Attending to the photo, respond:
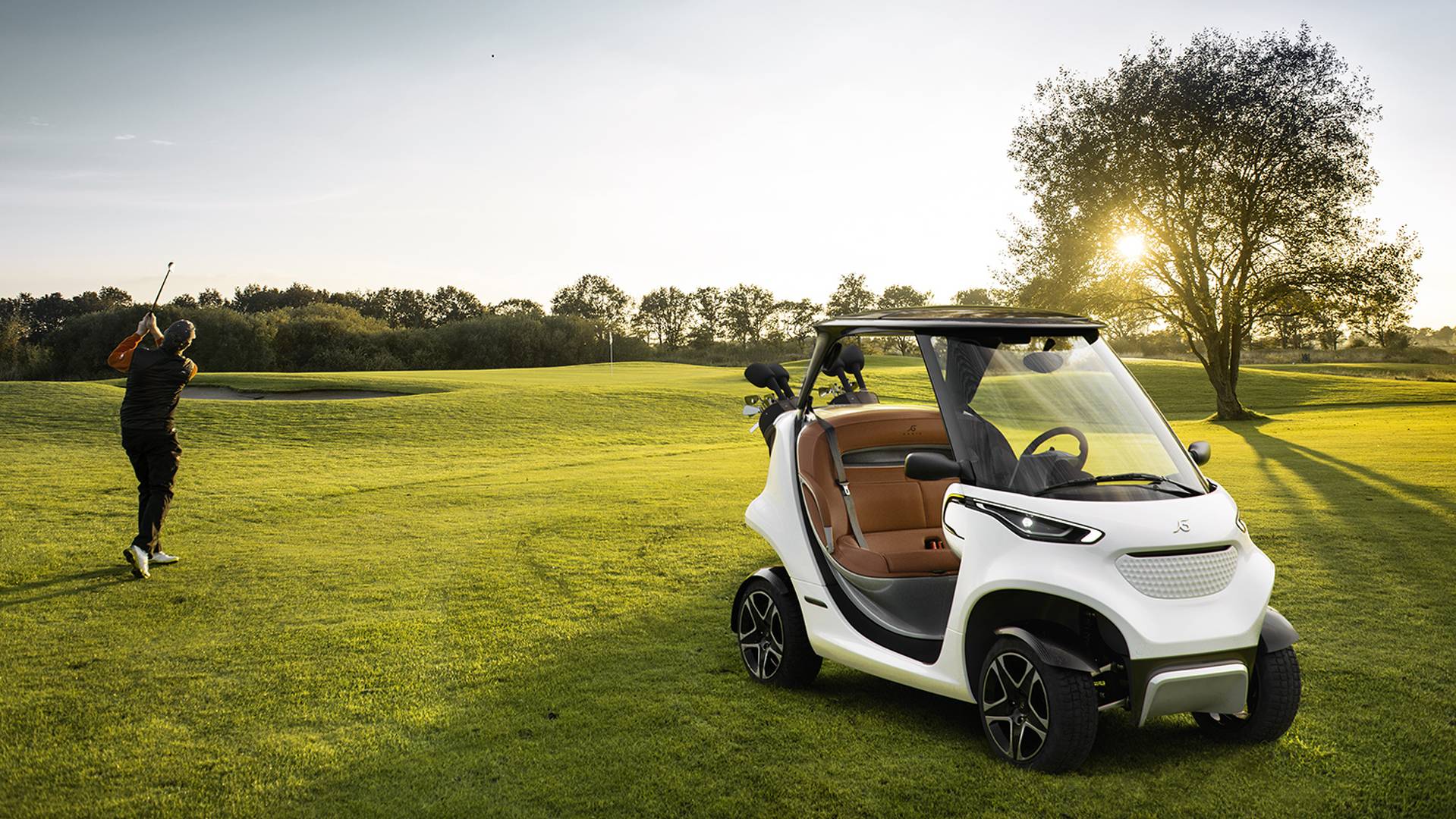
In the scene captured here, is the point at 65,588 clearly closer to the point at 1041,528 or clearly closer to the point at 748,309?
the point at 1041,528

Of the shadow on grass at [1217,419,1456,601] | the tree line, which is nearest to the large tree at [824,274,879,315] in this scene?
the tree line

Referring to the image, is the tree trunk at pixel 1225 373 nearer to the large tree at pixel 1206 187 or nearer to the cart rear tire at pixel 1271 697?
the large tree at pixel 1206 187

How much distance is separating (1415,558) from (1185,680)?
7.24 metres

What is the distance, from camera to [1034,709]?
473 cm

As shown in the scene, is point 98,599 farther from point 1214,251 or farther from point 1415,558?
point 1214,251

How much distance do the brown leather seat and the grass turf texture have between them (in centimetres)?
93

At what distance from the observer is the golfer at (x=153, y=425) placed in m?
10.3

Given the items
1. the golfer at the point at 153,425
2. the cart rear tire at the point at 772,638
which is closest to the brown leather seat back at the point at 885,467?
the cart rear tire at the point at 772,638

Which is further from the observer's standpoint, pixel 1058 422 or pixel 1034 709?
pixel 1058 422

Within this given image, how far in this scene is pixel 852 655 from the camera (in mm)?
5715

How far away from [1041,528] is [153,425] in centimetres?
921

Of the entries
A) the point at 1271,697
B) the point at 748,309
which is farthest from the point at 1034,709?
the point at 748,309

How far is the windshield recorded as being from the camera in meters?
4.95

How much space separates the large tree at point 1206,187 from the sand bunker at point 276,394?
23.7 m
